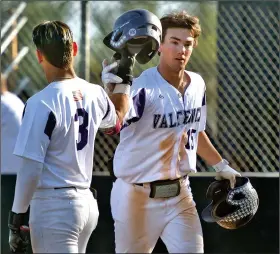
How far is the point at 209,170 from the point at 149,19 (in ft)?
13.1

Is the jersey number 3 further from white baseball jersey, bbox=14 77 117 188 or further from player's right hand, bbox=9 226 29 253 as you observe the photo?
player's right hand, bbox=9 226 29 253

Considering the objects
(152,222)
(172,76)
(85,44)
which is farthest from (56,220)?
(85,44)

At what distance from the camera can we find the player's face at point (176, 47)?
611 cm

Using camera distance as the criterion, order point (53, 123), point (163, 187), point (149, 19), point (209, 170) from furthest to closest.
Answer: point (209, 170) < point (163, 187) < point (149, 19) < point (53, 123)

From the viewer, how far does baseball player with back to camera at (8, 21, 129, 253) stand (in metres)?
4.88

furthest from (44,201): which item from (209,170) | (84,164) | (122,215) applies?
(209,170)

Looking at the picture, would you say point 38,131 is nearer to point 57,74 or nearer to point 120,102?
point 57,74

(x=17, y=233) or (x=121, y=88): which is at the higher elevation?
(x=121, y=88)

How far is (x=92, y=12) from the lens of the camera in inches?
364

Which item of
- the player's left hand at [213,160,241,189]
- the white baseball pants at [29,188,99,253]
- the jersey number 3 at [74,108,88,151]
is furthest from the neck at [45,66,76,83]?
the player's left hand at [213,160,241,189]

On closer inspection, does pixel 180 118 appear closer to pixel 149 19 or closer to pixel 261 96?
pixel 149 19

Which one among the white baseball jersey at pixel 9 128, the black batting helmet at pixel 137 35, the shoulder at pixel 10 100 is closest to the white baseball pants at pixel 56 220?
the black batting helmet at pixel 137 35

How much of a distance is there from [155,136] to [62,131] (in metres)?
1.19

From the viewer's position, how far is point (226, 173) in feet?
21.0
